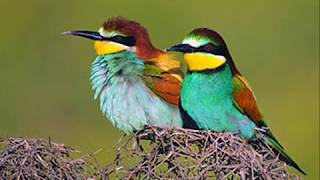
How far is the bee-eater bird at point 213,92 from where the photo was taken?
3262 millimetres

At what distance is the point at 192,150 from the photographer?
2637 millimetres

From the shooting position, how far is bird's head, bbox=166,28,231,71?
10.7 ft

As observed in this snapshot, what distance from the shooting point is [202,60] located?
3.27m

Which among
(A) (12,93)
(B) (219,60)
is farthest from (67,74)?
(B) (219,60)

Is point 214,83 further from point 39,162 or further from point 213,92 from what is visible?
point 39,162

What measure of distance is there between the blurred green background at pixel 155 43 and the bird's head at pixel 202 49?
1.58m

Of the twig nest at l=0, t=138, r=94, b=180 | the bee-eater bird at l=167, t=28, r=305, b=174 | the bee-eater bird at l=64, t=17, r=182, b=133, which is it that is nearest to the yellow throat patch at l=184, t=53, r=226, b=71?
the bee-eater bird at l=167, t=28, r=305, b=174

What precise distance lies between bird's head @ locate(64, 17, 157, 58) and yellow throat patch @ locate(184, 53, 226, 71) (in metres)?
0.17

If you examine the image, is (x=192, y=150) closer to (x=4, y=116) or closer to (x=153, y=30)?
(x=4, y=116)

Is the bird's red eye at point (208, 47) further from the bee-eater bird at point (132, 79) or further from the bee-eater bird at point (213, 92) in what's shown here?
the bee-eater bird at point (132, 79)

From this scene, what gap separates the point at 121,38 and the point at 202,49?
0.26 metres

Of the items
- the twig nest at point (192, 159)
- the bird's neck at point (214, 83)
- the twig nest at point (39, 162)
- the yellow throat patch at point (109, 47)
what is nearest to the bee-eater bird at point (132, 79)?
the yellow throat patch at point (109, 47)

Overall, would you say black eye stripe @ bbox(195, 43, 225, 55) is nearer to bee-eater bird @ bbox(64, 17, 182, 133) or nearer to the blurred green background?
bee-eater bird @ bbox(64, 17, 182, 133)

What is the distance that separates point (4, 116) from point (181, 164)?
270cm
